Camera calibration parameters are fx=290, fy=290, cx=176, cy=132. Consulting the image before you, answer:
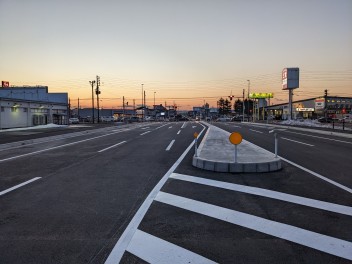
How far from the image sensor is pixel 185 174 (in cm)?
848

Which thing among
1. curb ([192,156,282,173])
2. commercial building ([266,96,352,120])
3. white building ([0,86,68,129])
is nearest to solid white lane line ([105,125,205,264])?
curb ([192,156,282,173])

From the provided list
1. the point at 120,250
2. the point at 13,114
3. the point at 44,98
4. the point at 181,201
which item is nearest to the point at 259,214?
the point at 181,201

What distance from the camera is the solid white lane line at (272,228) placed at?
3.90 metres

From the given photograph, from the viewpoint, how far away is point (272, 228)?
454cm

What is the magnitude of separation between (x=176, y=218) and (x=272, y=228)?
61.7 inches

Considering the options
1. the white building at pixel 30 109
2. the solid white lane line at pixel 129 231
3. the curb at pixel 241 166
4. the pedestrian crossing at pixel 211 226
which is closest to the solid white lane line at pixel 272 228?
the pedestrian crossing at pixel 211 226

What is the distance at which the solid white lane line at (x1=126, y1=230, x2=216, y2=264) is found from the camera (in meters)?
3.61

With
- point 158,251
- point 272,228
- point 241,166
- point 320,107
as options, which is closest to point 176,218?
point 158,251

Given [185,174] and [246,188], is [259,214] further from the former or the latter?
[185,174]

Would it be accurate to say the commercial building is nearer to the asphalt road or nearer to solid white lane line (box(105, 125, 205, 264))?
the asphalt road

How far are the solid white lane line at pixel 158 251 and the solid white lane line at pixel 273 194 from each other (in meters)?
3.01

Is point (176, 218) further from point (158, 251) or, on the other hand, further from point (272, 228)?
point (272, 228)

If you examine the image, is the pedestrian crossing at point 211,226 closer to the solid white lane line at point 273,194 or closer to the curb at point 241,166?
the solid white lane line at point 273,194

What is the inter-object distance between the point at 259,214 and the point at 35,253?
3580 mm
